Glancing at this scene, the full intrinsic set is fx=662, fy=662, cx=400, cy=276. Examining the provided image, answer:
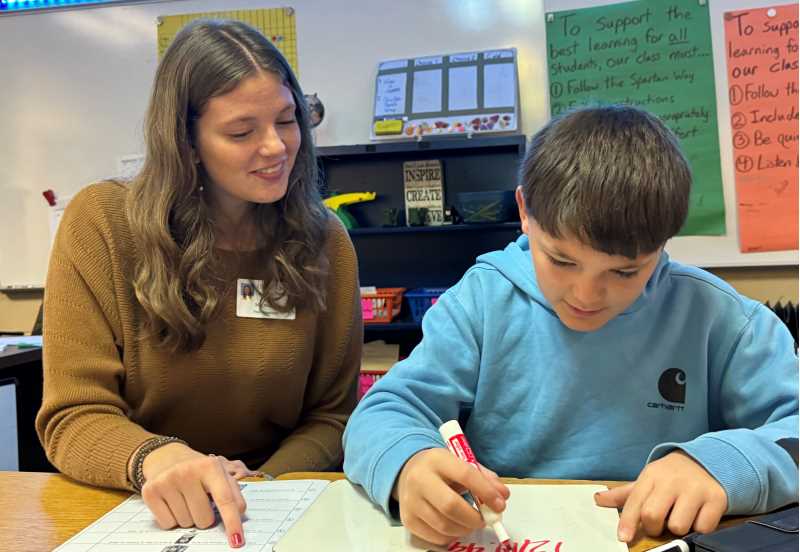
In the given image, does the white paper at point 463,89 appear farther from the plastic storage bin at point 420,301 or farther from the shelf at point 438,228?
the plastic storage bin at point 420,301

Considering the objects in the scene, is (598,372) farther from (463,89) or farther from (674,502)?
(463,89)

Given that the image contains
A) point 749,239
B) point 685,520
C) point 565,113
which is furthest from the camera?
point 749,239

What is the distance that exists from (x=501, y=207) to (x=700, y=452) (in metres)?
1.72

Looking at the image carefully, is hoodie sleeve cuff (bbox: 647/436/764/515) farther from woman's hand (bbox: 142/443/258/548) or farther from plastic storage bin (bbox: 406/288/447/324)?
plastic storage bin (bbox: 406/288/447/324)

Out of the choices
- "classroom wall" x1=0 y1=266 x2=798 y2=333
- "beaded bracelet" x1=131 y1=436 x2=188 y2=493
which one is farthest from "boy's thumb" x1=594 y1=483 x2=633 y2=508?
"classroom wall" x1=0 y1=266 x2=798 y2=333

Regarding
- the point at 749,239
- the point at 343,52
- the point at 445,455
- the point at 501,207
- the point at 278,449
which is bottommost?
the point at 278,449

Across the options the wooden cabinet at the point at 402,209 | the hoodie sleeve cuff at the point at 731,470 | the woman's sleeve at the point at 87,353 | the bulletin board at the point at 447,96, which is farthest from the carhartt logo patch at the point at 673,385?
the bulletin board at the point at 447,96

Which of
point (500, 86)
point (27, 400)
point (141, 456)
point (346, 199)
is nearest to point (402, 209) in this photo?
point (346, 199)

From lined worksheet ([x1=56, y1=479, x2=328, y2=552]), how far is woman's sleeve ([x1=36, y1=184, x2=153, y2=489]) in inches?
3.4

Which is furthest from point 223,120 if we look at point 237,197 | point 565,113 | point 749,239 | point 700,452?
point 749,239

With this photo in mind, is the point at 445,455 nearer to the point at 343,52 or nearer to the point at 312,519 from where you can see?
the point at 312,519

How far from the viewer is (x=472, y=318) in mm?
870

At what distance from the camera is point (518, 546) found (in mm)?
568

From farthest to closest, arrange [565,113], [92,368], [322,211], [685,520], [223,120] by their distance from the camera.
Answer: [322,211] < [223,120] < [92,368] < [565,113] < [685,520]
